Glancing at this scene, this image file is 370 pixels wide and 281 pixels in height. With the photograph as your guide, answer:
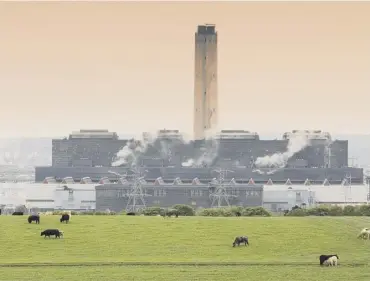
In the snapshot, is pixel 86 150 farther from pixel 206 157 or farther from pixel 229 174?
pixel 229 174

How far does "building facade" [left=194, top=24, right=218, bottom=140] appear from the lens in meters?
133

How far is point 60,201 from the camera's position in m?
90.2

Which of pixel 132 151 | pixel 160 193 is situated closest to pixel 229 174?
pixel 132 151

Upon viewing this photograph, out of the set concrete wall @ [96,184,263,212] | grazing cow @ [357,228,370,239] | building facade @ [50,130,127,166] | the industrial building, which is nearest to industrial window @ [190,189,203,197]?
concrete wall @ [96,184,263,212]

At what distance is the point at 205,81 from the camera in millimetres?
134875

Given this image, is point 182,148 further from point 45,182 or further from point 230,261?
point 230,261

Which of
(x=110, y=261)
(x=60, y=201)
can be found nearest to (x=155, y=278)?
(x=110, y=261)

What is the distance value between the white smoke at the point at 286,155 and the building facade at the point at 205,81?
1741 centimetres

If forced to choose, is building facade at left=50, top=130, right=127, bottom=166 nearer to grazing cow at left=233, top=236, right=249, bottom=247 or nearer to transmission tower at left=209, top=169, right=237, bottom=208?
transmission tower at left=209, top=169, right=237, bottom=208

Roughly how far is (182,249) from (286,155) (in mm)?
96968

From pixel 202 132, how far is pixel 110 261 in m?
115

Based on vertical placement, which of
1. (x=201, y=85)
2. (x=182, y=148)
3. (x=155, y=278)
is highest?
(x=201, y=85)

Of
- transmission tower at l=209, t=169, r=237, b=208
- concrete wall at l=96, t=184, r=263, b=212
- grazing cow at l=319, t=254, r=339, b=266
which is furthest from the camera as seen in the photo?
transmission tower at l=209, t=169, r=237, b=208

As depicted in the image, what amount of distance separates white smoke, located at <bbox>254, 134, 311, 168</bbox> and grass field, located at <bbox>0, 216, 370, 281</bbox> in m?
87.3
